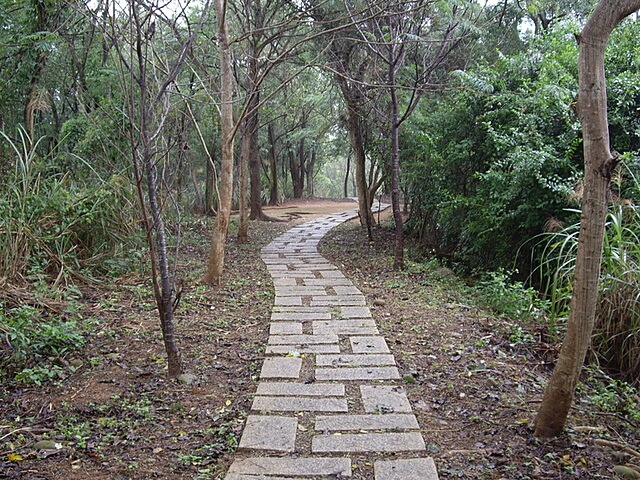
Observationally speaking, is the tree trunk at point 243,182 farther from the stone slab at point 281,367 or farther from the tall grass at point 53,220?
the stone slab at point 281,367

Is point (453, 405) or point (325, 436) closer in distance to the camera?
point (325, 436)

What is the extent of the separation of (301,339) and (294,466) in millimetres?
1589

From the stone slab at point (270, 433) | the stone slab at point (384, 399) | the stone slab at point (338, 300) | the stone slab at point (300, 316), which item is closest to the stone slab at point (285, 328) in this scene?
the stone slab at point (300, 316)

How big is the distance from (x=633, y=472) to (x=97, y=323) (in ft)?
11.4

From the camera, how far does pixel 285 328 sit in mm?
3955

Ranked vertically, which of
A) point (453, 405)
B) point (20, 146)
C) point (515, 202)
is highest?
point (20, 146)

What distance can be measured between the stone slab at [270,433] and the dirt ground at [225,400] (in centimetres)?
6

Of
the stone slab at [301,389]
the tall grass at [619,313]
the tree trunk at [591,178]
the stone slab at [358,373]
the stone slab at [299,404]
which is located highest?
the tree trunk at [591,178]

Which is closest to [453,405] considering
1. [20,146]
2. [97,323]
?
[97,323]

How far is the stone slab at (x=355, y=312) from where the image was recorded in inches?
168

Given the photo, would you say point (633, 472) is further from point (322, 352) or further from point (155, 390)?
point (155, 390)

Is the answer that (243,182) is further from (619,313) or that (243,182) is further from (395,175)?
(619,313)

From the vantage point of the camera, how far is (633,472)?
2.04 meters

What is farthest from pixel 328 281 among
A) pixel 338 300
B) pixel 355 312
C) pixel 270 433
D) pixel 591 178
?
pixel 591 178
